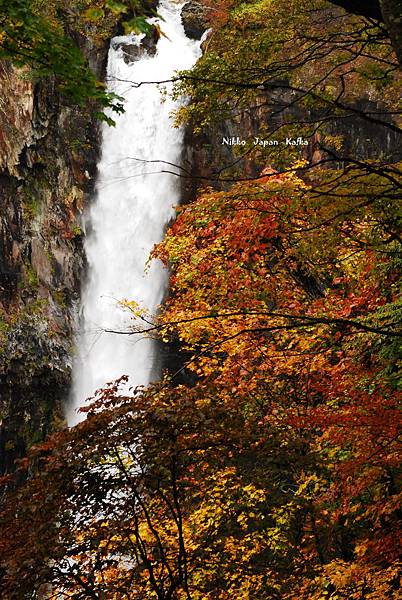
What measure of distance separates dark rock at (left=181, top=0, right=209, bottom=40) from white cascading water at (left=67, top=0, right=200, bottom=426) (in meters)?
0.85

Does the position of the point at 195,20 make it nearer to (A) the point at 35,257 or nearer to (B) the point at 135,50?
(B) the point at 135,50

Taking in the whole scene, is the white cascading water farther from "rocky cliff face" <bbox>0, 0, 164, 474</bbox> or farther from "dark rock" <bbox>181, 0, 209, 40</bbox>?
"dark rock" <bbox>181, 0, 209, 40</bbox>

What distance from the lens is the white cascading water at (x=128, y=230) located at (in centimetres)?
1797

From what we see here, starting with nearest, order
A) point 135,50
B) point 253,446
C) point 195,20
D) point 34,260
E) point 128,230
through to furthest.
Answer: point 253,446, point 34,260, point 128,230, point 135,50, point 195,20

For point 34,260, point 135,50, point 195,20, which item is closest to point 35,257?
point 34,260

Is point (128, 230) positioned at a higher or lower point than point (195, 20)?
lower

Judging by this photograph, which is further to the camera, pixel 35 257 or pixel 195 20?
pixel 195 20

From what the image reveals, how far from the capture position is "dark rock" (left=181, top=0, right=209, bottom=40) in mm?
22891

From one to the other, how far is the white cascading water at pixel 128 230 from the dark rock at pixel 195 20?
2.77 ft

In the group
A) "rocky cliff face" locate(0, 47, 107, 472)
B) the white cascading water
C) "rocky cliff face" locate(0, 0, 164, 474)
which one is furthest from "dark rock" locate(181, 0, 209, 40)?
"rocky cliff face" locate(0, 47, 107, 472)

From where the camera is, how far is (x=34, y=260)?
17.0m

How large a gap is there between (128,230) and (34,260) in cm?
424

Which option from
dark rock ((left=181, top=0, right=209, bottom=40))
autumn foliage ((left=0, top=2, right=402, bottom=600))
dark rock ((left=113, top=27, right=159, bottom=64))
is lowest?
autumn foliage ((left=0, top=2, right=402, bottom=600))

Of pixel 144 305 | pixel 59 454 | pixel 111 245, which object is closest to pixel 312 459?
pixel 59 454
